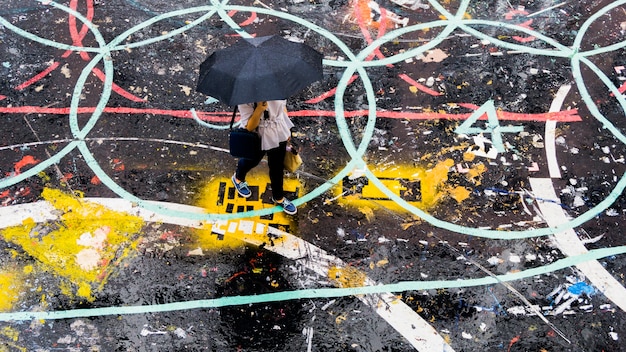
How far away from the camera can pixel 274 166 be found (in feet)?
15.6

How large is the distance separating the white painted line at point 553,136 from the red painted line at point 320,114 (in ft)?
0.29

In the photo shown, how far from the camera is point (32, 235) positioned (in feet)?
16.1

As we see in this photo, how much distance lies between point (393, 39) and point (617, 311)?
3.83 metres

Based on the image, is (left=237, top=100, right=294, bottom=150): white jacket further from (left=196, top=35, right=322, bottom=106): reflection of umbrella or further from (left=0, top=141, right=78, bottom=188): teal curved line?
(left=0, top=141, right=78, bottom=188): teal curved line

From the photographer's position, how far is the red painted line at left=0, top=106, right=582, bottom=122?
19.1 ft

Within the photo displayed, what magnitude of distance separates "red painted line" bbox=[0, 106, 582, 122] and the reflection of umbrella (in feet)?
5.23

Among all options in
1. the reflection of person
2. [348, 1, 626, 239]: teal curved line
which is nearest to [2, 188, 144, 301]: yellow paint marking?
the reflection of person

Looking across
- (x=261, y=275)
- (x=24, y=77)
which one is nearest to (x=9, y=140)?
(x=24, y=77)

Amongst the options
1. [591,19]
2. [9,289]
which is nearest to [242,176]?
[9,289]

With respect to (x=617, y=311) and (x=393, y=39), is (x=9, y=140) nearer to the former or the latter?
(x=393, y=39)

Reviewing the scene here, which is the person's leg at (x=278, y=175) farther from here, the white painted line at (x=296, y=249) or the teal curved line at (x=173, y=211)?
the white painted line at (x=296, y=249)

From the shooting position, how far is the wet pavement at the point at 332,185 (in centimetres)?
448

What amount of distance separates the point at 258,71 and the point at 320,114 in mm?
1981

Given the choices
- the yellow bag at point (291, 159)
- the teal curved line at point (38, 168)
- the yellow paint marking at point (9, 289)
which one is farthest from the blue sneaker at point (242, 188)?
the yellow paint marking at point (9, 289)
